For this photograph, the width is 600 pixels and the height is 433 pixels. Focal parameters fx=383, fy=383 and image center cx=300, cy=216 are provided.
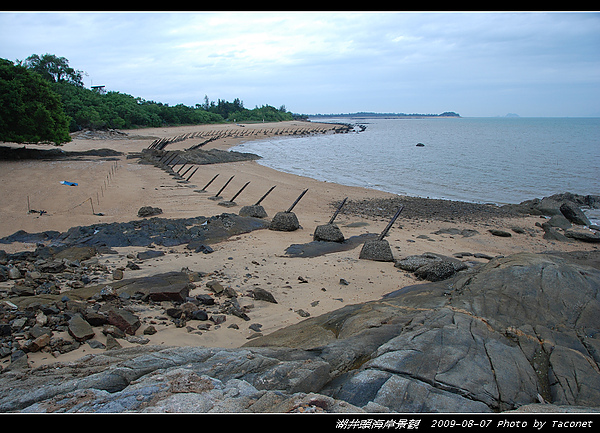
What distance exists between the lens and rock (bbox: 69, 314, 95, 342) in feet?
15.8

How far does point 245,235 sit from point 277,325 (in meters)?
5.58

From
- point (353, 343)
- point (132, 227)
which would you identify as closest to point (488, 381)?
point (353, 343)

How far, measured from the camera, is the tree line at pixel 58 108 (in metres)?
22.5

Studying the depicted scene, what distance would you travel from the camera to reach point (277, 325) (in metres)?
6.00

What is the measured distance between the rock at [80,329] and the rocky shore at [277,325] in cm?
2

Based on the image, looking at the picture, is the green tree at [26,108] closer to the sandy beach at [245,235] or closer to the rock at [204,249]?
the sandy beach at [245,235]

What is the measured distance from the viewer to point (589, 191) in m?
24.6

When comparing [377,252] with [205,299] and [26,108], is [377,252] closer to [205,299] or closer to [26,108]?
[205,299]

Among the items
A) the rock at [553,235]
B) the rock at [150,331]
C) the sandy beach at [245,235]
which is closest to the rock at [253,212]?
the sandy beach at [245,235]
